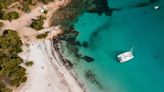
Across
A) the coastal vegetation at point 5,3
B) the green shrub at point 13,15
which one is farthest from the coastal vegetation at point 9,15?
the coastal vegetation at point 5,3

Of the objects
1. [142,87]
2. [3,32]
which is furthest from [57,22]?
[142,87]

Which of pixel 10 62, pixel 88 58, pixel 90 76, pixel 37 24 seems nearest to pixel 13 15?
pixel 37 24

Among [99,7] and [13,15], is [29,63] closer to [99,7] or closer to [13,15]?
[13,15]

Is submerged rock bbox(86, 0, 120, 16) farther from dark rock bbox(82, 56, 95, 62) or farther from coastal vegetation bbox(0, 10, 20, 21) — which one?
coastal vegetation bbox(0, 10, 20, 21)

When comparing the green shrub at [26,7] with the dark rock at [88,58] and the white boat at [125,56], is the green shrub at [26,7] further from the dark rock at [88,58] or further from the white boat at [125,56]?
the white boat at [125,56]

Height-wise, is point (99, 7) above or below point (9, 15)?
below
